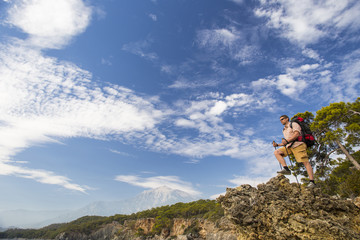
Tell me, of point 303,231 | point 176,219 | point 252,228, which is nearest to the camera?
point 303,231

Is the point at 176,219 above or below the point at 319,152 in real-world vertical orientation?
below

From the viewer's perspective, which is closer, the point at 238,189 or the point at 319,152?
the point at 238,189

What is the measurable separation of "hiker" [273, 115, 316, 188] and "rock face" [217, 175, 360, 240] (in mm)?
604

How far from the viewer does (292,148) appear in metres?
5.62

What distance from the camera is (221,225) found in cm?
3900

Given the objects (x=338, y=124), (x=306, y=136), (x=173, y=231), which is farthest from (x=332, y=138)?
(x=173, y=231)

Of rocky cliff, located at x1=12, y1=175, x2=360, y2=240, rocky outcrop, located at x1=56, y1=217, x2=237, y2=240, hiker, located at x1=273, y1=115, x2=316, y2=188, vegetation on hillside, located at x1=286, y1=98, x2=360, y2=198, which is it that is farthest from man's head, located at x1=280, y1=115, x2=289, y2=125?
rocky outcrop, located at x1=56, y1=217, x2=237, y2=240

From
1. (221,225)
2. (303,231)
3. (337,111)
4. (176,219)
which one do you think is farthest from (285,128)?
(176,219)

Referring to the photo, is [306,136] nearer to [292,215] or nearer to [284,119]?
[284,119]

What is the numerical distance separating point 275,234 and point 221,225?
4080 cm

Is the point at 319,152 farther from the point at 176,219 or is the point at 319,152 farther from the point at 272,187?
the point at 176,219

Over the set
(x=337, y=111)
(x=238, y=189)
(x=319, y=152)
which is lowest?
(x=238, y=189)

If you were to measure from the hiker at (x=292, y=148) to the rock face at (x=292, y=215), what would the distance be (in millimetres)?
604

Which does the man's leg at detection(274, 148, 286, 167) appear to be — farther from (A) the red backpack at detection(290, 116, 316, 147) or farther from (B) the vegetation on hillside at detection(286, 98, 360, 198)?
(B) the vegetation on hillside at detection(286, 98, 360, 198)
